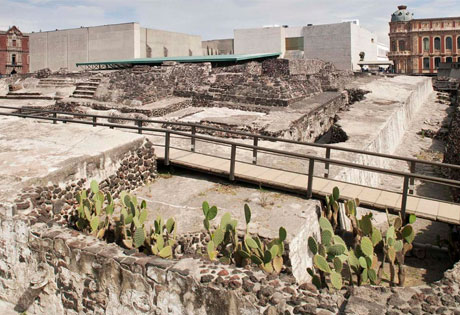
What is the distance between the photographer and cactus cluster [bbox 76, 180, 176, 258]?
6289 millimetres

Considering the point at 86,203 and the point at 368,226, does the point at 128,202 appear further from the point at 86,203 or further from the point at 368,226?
the point at 368,226

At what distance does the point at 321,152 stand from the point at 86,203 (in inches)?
254

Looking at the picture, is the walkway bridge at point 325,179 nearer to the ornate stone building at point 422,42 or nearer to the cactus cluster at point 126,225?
the cactus cluster at point 126,225

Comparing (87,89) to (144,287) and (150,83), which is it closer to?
(150,83)

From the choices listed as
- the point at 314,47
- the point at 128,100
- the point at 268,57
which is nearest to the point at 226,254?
the point at 128,100

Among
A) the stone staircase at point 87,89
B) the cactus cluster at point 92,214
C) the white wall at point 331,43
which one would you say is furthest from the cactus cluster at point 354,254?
the white wall at point 331,43

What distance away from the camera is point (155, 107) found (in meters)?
17.5

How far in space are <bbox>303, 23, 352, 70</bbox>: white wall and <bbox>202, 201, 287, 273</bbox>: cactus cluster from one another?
45.5 meters

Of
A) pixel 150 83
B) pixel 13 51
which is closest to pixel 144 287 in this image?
pixel 150 83

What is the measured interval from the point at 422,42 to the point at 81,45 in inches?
2064

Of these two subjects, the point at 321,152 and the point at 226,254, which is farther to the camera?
the point at 321,152

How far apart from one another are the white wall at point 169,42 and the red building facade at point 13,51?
1172 inches

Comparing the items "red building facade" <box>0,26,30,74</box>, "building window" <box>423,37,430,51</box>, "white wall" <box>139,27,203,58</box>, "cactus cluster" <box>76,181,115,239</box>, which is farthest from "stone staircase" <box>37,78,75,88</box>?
"building window" <box>423,37,430,51</box>

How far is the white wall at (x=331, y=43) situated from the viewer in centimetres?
4850
